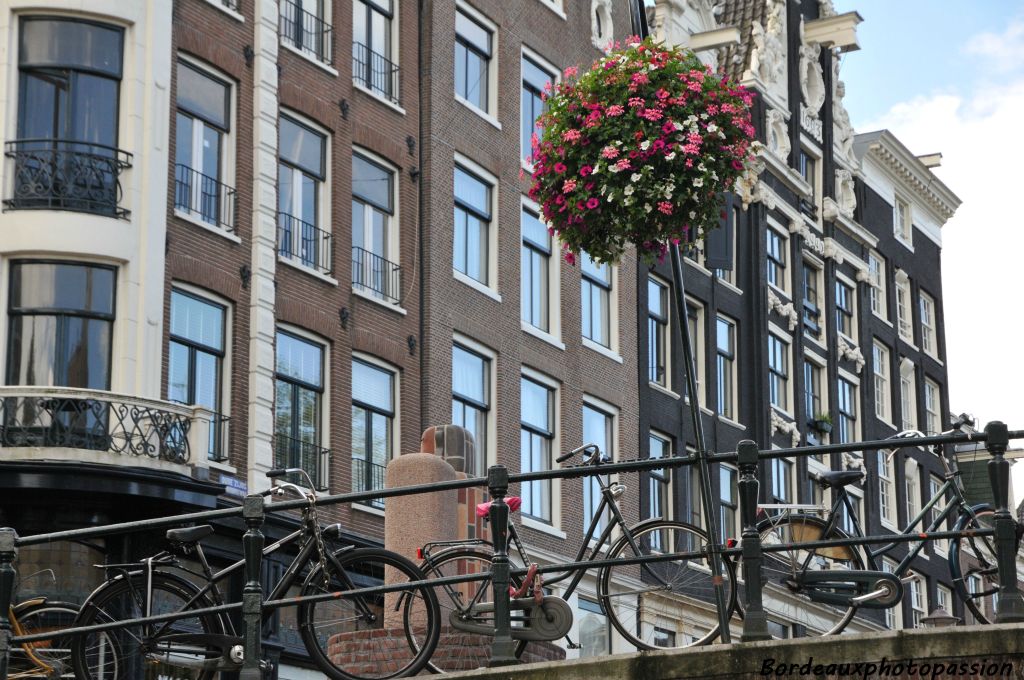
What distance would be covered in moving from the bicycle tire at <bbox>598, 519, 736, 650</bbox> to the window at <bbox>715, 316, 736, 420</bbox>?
2457 cm

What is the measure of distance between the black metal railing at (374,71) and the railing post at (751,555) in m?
20.2

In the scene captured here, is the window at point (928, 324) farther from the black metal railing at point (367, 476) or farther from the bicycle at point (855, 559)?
the bicycle at point (855, 559)

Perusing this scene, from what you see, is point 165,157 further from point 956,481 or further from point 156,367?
point 956,481

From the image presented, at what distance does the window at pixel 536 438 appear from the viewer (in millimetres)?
33469

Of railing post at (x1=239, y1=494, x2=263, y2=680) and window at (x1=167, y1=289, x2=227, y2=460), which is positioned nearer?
railing post at (x1=239, y1=494, x2=263, y2=680)

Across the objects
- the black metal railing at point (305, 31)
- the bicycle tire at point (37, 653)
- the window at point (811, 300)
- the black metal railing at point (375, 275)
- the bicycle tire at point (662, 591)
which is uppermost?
the black metal railing at point (305, 31)

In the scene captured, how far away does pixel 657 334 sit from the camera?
38562mm

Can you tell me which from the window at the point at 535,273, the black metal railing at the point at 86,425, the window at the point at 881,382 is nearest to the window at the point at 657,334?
the window at the point at 535,273

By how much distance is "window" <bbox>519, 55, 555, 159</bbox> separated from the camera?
34719 mm

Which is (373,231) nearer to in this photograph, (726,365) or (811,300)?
(726,365)

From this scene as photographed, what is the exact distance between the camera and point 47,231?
80.7ft

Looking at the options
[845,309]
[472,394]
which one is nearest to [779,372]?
[845,309]

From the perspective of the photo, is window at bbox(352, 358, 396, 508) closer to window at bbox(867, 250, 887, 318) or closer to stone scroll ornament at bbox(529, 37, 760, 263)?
stone scroll ornament at bbox(529, 37, 760, 263)

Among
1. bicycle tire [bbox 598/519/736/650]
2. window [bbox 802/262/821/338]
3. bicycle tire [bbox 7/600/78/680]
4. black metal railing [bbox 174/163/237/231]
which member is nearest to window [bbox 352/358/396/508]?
black metal railing [bbox 174/163/237/231]
